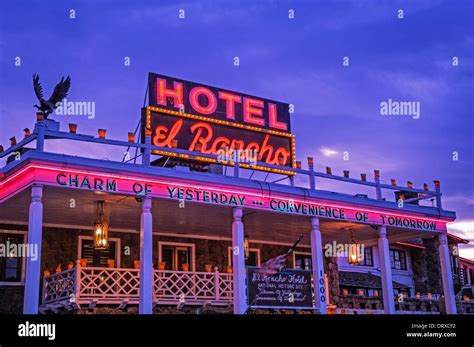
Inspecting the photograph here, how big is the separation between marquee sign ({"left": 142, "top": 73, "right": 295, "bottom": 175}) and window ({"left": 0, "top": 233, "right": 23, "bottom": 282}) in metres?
5.35

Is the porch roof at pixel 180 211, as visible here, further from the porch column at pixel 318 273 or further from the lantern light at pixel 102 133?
the lantern light at pixel 102 133

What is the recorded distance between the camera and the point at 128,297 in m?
19.0

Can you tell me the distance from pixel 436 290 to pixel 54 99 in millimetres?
A: 31851

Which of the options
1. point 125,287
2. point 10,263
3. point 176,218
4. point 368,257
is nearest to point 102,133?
point 176,218

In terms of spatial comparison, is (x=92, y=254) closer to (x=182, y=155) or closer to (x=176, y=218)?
(x=176, y=218)

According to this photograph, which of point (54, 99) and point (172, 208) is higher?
point (54, 99)

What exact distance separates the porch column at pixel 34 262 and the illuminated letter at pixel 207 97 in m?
7.98

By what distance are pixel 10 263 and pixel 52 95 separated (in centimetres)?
614

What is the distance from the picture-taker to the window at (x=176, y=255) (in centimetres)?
2331

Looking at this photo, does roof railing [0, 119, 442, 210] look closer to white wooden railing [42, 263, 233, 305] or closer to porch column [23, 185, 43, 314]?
porch column [23, 185, 43, 314]

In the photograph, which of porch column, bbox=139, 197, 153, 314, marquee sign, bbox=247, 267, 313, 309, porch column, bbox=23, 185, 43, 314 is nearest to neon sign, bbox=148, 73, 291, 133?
porch column, bbox=139, 197, 153, 314

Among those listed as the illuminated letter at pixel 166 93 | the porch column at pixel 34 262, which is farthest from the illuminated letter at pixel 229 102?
the porch column at pixel 34 262
